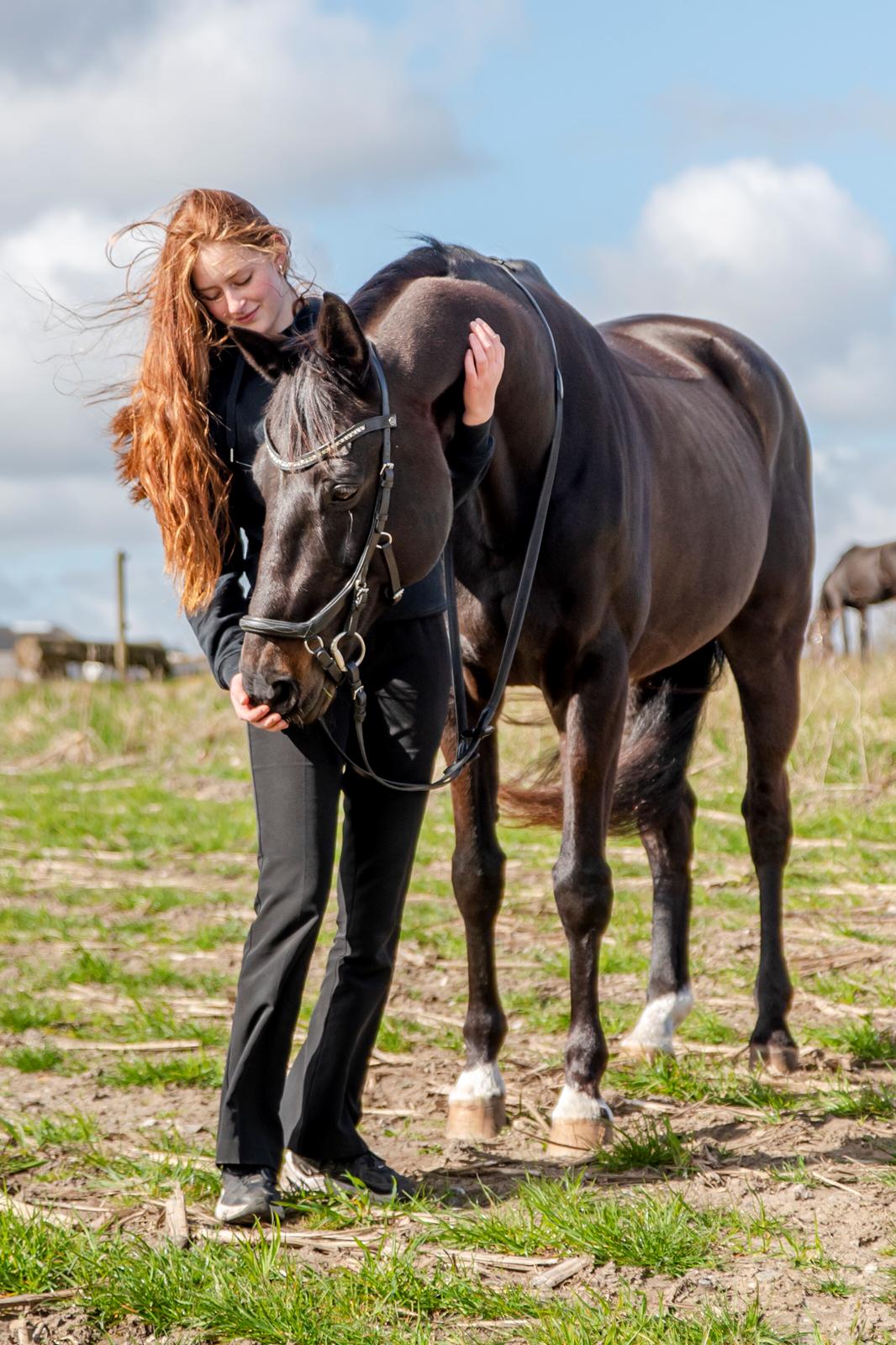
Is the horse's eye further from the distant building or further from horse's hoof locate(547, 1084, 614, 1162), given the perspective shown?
the distant building

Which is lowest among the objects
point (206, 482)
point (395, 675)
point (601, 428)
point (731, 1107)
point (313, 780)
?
point (731, 1107)

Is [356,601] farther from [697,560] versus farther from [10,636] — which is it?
[10,636]

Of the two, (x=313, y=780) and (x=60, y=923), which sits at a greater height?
(x=313, y=780)

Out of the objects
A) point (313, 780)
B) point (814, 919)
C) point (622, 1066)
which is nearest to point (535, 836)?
point (814, 919)

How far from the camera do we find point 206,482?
9.83ft

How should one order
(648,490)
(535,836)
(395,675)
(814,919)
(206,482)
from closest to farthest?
(206,482) → (395,675) → (648,490) → (814,919) → (535,836)

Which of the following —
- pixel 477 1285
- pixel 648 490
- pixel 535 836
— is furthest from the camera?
pixel 535 836

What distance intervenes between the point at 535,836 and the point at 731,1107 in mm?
4562

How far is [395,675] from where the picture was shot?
3207 millimetres

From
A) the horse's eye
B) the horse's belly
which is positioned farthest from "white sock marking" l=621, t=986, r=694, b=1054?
the horse's eye

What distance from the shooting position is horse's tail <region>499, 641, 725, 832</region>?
462cm

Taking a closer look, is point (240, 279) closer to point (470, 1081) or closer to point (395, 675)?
point (395, 675)

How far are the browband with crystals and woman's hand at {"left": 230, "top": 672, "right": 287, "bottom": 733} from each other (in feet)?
1.45

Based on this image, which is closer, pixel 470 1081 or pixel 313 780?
pixel 313 780
